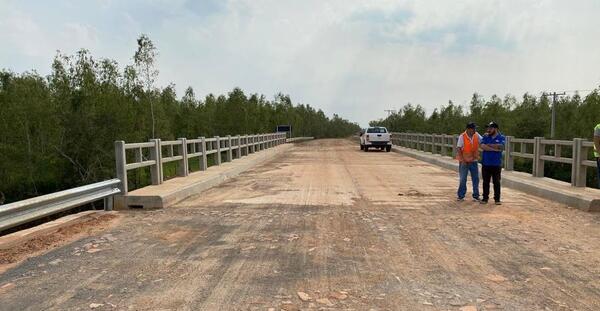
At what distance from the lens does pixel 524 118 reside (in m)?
52.7

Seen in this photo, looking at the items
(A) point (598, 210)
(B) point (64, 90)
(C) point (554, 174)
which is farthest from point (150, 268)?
(C) point (554, 174)

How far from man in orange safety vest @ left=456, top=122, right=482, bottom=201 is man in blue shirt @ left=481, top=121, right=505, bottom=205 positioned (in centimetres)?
39

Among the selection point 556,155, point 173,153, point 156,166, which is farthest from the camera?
point 173,153

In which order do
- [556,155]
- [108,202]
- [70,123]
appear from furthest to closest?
[70,123], [556,155], [108,202]

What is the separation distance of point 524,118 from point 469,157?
1862 inches

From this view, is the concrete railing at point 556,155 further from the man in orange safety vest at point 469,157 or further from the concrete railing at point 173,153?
the concrete railing at point 173,153

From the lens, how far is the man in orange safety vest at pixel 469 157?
408 inches

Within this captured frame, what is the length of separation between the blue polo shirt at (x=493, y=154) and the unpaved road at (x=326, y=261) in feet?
3.08

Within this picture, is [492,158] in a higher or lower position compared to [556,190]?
higher

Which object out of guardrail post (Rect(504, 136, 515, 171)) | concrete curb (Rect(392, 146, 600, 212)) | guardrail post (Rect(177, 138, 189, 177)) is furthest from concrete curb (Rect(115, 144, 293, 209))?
guardrail post (Rect(504, 136, 515, 171))

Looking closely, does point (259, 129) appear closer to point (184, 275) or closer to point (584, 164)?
point (584, 164)

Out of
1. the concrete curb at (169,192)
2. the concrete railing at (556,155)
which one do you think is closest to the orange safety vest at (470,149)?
the concrete railing at (556,155)

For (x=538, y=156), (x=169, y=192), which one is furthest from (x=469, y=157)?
(x=169, y=192)

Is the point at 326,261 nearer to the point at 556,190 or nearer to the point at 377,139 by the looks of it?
the point at 556,190
